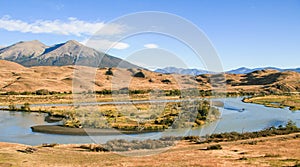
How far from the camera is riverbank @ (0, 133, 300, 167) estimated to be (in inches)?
1003

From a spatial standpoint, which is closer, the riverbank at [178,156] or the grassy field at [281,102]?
the riverbank at [178,156]

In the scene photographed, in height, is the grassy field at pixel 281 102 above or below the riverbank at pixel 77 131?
above

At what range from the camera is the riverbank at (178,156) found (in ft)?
83.6

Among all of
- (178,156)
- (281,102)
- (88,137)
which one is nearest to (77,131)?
(88,137)

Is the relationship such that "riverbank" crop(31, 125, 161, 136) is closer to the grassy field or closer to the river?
the river

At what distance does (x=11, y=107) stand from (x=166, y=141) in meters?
61.0

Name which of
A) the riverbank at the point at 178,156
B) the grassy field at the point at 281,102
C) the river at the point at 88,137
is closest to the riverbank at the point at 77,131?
the river at the point at 88,137

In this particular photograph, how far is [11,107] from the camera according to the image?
85.2 meters

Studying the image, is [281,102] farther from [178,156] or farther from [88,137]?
[178,156]

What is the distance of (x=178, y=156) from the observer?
28688 mm

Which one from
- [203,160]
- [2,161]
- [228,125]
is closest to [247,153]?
[203,160]

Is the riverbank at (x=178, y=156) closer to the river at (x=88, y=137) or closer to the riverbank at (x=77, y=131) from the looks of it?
the river at (x=88, y=137)

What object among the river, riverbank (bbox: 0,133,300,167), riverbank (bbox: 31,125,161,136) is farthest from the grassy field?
riverbank (bbox: 0,133,300,167)

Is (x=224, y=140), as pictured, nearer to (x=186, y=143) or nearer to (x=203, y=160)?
(x=186, y=143)
